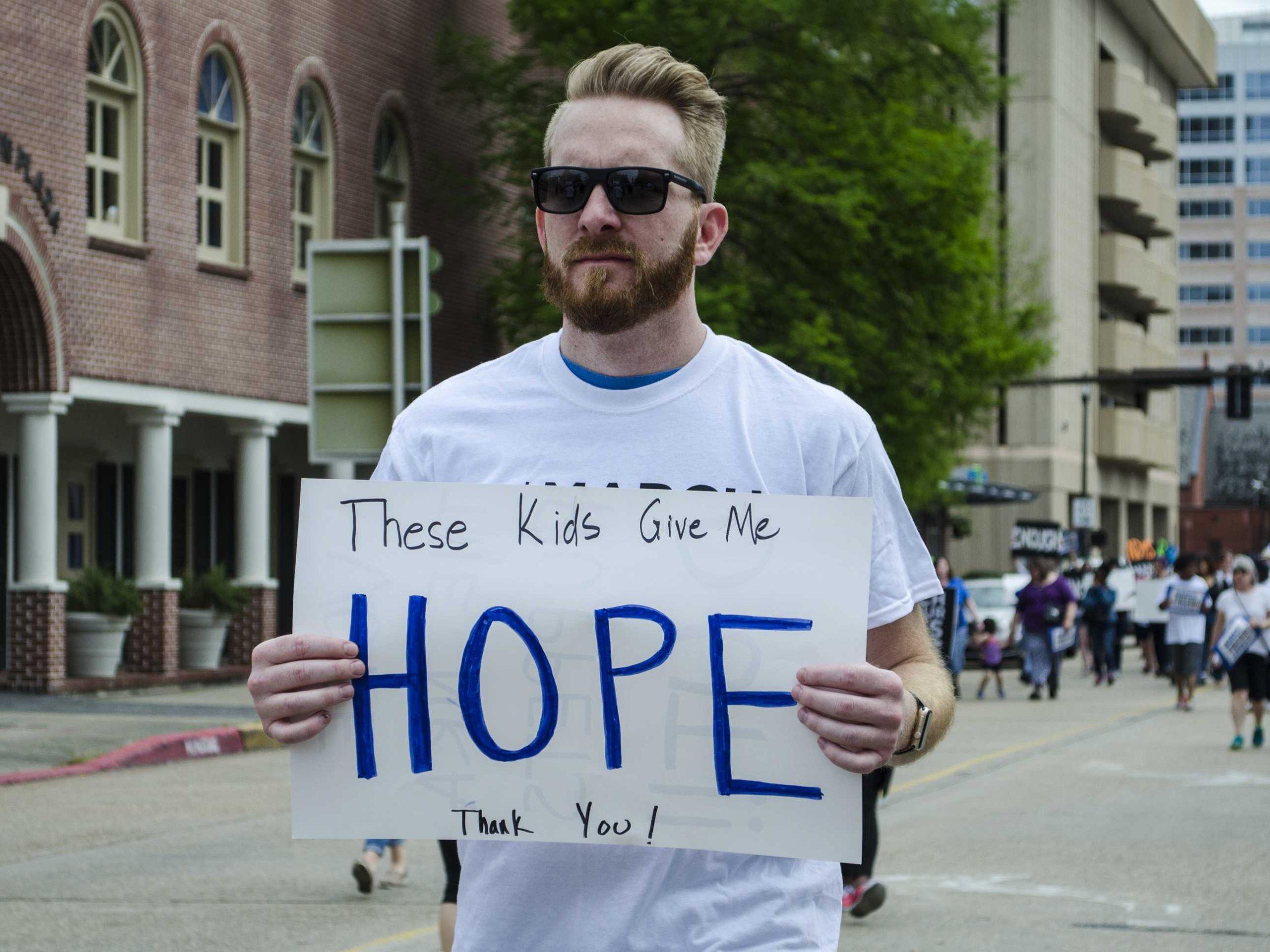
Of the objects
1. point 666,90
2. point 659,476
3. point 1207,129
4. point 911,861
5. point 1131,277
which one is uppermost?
point 1207,129

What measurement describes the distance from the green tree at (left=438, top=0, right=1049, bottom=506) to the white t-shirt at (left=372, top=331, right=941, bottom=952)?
22.6 metres

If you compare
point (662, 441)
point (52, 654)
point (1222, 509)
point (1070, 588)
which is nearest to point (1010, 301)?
point (1070, 588)

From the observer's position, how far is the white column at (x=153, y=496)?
78.2 feet

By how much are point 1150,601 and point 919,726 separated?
28.6 meters

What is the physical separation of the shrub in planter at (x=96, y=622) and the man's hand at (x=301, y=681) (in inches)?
794

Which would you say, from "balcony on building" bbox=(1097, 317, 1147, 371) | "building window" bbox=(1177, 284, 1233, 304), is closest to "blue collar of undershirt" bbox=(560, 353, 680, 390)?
"balcony on building" bbox=(1097, 317, 1147, 371)

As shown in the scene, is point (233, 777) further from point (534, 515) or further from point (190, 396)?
point (534, 515)

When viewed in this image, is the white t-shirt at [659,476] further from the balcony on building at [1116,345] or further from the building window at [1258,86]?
the building window at [1258,86]

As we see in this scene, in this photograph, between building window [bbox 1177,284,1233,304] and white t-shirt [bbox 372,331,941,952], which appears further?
building window [bbox 1177,284,1233,304]

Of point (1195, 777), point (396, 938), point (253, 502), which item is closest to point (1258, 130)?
point (253, 502)

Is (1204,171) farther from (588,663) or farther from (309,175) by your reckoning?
(588,663)

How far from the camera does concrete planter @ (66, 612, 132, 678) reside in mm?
22438

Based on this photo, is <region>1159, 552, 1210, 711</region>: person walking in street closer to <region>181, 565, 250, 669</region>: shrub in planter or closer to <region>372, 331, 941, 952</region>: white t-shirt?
<region>181, 565, 250, 669</region>: shrub in planter

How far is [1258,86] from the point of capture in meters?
132
